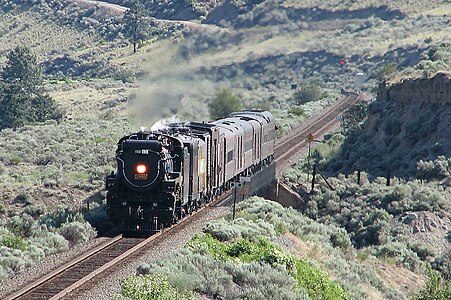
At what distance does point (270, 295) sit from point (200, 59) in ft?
119

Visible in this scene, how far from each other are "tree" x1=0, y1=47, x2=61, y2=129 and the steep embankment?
29781 mm

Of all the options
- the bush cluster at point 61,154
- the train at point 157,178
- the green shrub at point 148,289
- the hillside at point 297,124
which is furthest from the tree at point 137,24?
the green shrub at point 148,289

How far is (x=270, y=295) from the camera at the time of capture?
2012 centimetres

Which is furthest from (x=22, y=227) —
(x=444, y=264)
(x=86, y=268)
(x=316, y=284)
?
(x=444, y=264)

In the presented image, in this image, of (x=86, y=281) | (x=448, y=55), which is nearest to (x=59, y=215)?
(x=86, y=281)

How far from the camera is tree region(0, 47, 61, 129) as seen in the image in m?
79.9

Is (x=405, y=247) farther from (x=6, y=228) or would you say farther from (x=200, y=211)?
(x=6, y=228)

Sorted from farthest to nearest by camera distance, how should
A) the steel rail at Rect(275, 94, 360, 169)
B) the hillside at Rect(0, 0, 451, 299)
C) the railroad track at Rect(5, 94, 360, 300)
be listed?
the steel rail at Rect(275, 94, 360, 169) < the hillside at Rect(0, 0, 451, 299) < the railroad track at Rect(5, 94, 360, 300)

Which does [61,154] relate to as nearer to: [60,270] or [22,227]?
[22,227]

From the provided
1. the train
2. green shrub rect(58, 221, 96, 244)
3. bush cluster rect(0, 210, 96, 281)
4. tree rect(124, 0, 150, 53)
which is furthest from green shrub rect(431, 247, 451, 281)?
tree rect(124, 0, 150, 53)

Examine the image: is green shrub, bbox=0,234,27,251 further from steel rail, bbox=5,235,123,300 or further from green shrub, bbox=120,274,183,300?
green shrub, bbox=120,274,183,300

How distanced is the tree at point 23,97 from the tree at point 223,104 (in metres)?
16.5

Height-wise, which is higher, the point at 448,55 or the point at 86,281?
the point at 86,281

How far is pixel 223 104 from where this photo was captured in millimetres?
75188
